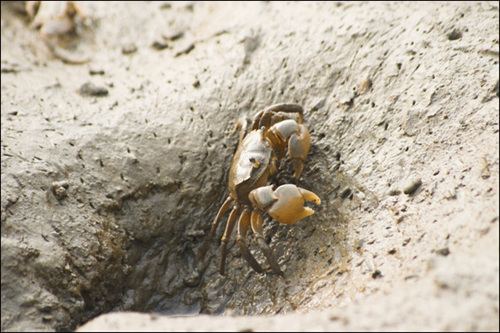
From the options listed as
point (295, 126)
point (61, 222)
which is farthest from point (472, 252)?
point (61, 222)

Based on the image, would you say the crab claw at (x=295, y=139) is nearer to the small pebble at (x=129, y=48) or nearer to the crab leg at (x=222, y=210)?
the crab leg at (x=222, y=210)

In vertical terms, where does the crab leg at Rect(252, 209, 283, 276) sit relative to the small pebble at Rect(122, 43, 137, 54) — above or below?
below

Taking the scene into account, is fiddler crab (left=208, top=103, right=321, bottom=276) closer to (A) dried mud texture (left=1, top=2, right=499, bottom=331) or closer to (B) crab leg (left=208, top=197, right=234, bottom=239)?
(B) crab leg (left=208, top=197, right=234, bottom=239)

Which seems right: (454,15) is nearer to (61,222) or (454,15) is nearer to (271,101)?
(271,101)

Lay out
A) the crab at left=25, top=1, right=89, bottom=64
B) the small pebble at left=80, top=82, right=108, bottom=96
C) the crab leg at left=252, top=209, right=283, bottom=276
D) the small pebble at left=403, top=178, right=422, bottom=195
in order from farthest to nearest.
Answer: the crab at left=25, top=1, right=89, bottom=64
the small pebble at left=80, top=82, right=108, bottom=96
the crab leg at left=252, top=209, right=283, bottom=276
the small pebble at left=403, top=178, right=422, bottom=195

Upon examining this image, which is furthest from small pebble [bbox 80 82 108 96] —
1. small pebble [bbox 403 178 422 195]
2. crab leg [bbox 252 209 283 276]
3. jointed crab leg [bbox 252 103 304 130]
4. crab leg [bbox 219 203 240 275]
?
small pebble [bbox 403 178 422 195]

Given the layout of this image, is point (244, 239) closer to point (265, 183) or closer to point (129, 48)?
point (265, 183)
